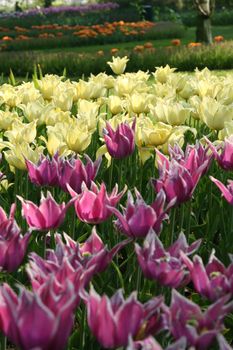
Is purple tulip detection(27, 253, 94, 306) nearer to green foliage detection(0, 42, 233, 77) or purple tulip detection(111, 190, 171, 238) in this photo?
purple tulip detection(111, 190, 171, 238)

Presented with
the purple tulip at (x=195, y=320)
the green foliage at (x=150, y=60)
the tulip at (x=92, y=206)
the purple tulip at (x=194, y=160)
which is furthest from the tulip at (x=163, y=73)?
the green foliage at (x=150, y=60)

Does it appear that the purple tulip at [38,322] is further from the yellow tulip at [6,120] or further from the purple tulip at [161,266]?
the yellow tulip at [6,120]

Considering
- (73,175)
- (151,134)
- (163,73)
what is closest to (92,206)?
(73,175)

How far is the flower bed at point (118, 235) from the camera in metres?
1.38

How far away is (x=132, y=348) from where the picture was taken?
4.07 ft

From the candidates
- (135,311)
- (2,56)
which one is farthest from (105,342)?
(2,56)

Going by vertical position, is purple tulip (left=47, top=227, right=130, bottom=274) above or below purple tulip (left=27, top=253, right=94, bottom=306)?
below

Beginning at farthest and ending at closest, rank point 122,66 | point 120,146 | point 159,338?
point 122,66
point 120,146
point 159,338

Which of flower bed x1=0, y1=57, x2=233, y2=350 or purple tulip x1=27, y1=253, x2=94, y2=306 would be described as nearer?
flower bed x1=0, y1=57, x2=233, y2=350

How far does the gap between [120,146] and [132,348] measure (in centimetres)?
180

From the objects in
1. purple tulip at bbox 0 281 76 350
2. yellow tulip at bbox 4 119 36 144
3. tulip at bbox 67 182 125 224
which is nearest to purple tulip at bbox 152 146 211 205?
tulip at bbox 67 182 125 224

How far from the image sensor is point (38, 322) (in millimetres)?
1280

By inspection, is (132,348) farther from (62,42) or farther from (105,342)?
(62,42)

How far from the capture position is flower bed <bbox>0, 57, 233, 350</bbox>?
1384mm
